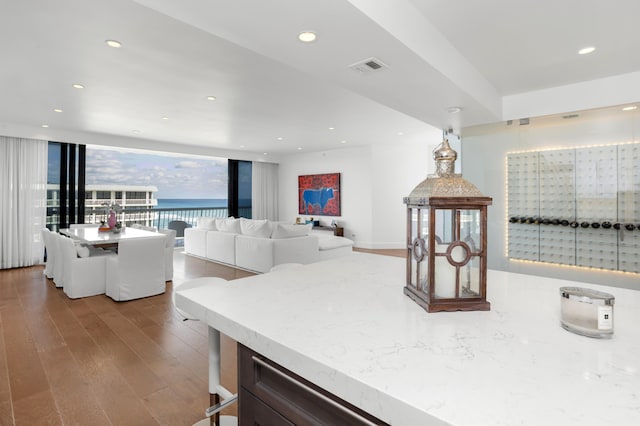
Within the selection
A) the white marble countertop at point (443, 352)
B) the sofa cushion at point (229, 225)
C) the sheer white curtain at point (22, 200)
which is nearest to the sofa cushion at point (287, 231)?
the sofa cushion at point (229, 225)

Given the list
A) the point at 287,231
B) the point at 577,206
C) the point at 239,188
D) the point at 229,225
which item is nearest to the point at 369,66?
the point at 577,206

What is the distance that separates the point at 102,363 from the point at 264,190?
726 cm

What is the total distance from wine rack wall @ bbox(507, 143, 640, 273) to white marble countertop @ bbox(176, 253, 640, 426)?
2500 millimetres

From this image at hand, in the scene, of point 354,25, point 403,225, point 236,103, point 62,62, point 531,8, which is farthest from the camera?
point 403,225

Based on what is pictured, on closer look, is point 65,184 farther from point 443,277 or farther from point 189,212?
point 443,277

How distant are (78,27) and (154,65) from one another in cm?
69

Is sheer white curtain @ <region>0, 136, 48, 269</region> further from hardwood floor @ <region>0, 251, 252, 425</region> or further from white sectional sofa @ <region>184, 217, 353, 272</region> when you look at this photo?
white sectional sofa @ <region>184, 217, 353, 272</region>

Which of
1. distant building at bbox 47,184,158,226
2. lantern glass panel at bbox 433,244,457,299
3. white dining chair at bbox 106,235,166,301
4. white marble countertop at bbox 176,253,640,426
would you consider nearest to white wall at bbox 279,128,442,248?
white dining chair at bbox 106,235,166,301

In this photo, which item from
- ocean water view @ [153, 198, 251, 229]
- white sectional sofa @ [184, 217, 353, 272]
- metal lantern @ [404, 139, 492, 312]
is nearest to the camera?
metal lantern @ [404, 139, 492, 312]

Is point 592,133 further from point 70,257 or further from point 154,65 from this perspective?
point 70,257

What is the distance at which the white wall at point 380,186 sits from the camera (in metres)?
7.48

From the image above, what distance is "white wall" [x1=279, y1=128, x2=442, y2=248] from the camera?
748 cm

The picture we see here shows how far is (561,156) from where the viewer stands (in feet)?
11.4

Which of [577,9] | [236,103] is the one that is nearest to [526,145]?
[577,9]
